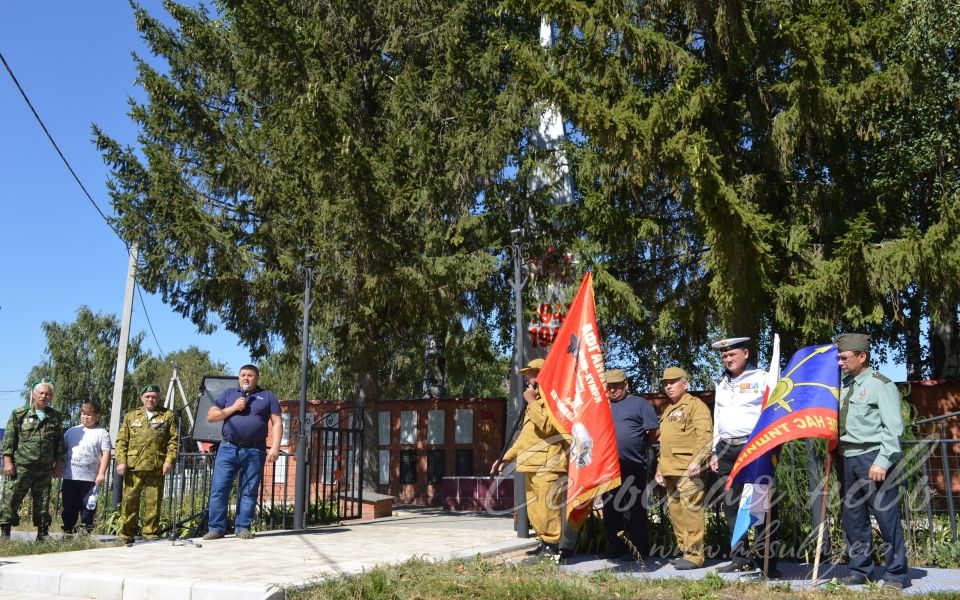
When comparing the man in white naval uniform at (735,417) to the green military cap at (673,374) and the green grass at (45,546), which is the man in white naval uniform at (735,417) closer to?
the green military cap at (673,374)

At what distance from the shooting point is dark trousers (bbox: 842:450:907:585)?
5875 mm

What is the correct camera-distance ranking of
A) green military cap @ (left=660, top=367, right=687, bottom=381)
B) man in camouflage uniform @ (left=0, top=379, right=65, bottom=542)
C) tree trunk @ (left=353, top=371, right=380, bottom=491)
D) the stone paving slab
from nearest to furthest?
the stone paving slab, green military cap @ (left=660, top=367, right=687, bottom=381), man in camouflage uniform @ (left=0, top=379, right=65, bottom=542), tree trunk @ (left=353, top=371, right=380, bottom=491)

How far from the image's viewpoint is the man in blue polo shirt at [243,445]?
29.3 ft

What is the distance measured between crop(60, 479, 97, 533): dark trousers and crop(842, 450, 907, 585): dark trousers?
8890 millimetres

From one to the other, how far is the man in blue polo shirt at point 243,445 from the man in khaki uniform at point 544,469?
300 centimetres

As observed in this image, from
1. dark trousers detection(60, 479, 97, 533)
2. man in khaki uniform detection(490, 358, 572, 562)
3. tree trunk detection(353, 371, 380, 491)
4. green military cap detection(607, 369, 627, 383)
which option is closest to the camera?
man in khaki uniform detection(490, 358, 572, 562)

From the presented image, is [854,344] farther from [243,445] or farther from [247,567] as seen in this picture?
[243,445]

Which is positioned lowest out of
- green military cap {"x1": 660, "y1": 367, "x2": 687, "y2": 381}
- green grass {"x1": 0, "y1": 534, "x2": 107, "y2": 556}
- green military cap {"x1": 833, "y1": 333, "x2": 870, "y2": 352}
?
green grass {"x1": 0, "y1": 534, "x2": 107, "y2": 556}

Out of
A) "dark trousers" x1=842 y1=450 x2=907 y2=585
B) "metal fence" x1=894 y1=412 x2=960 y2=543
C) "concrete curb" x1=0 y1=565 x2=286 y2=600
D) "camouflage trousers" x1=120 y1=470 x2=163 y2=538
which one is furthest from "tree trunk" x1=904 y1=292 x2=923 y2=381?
"concrete curb" x1=0 y1=565 x2=286 y2=600

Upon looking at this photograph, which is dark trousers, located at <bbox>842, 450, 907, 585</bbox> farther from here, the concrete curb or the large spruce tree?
the large spruce tree

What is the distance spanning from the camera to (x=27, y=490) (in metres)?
9.70

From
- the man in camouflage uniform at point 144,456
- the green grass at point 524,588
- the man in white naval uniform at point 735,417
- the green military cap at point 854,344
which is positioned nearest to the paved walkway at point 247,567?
the green grass at point 524,588

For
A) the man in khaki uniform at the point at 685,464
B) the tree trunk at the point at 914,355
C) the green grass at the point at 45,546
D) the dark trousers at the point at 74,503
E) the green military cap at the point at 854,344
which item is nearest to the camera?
the green military cap at the point at 854,344

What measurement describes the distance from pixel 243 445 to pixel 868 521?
20.7ft
